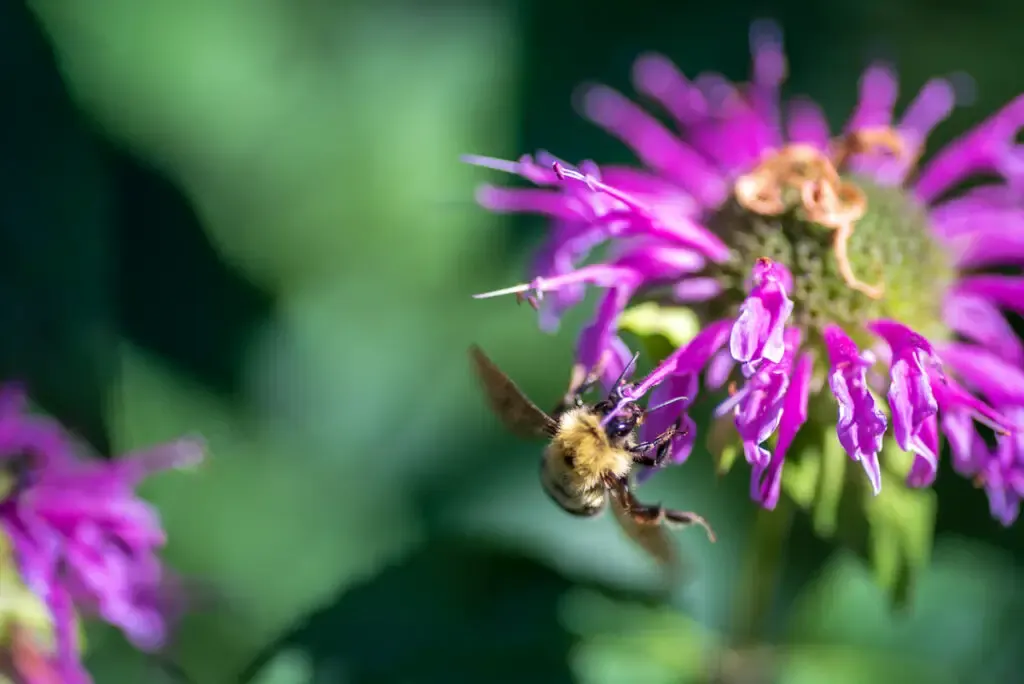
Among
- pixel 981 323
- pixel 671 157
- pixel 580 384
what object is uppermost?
pixel 671 157

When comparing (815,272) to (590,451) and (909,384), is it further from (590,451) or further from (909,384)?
(590,451)

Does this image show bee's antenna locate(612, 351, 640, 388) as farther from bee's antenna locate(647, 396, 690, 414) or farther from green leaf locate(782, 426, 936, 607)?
green leaf locate(782, 426, 936, 607)

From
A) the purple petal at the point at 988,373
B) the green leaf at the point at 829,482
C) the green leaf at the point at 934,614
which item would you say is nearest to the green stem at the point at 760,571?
the green leaf at the point at 829,482

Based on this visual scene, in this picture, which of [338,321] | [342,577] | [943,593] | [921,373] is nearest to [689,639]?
[943,593]

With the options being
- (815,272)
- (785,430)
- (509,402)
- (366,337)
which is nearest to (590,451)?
(509,402)

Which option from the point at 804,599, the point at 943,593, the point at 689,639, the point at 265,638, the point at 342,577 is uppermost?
the point at 943,593

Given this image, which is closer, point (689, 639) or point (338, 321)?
point (689, 639)

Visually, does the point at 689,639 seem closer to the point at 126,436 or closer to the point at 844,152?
the point at 844,152
